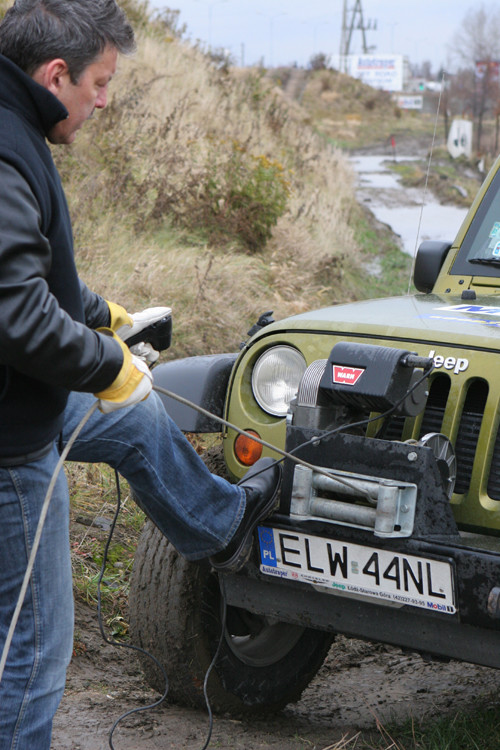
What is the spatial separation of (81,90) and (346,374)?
106 cm

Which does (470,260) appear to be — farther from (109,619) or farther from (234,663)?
(109,619)

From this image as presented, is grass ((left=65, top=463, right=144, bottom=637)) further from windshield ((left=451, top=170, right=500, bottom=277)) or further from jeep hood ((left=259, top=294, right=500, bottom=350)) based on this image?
windshield ((left=451, top=170, right=500, bottom=277))

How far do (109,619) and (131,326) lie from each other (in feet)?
5.70

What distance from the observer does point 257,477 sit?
293cm

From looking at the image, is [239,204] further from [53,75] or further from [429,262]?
[53,75]

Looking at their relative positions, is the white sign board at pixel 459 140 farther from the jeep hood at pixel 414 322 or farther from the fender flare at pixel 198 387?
the fender flare at pixel 198 387

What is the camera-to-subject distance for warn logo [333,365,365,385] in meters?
2.76

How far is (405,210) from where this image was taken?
843 inches

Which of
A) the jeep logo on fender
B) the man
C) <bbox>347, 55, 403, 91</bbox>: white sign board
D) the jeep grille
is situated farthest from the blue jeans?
<bbox>347, 55, 403, 91</bbox>: white sign board

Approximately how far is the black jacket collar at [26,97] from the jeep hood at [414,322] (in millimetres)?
1256

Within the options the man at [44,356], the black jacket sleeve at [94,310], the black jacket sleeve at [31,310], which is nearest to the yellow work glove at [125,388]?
the man at [44,356]

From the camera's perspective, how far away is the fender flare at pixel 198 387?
3316 mm

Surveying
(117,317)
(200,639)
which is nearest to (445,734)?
(200,639)

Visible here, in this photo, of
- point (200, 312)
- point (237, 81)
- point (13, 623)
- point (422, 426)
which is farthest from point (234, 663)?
point (237, 81)
